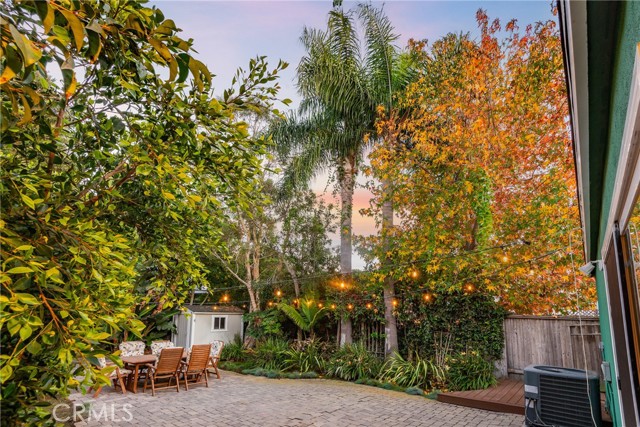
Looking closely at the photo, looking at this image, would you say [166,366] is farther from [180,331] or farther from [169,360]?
[180,331]

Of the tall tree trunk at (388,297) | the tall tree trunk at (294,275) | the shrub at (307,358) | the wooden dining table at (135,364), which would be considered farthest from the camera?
the tall tree trunk at (294,275)

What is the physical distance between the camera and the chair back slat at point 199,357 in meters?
8.52

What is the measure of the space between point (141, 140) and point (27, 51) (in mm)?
1639

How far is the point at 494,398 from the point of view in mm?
6961

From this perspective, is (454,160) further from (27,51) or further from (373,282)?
(27,51)

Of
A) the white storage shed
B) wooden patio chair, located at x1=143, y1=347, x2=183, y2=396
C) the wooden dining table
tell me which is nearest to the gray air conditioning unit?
wooden patio chair, located at x1=143, y1=347, x2=183, y2=396

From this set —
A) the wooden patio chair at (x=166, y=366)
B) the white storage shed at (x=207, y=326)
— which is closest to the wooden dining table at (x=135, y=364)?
the wooden patio chair at (x=166, y=366)

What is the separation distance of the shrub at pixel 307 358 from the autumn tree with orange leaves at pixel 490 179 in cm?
329

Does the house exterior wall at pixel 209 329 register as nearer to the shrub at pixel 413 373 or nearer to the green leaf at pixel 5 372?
the shrub at pixel 413 373

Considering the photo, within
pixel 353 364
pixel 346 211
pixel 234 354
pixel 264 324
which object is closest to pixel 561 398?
pixel 353 364

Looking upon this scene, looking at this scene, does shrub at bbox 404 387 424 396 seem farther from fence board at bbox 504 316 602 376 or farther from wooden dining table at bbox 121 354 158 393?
wooden dining table at bbox 121 354 158 393

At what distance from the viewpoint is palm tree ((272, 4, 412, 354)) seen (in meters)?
11.2

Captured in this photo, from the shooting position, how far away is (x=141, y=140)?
2.36 m

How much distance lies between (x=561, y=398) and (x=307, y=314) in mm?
7593
